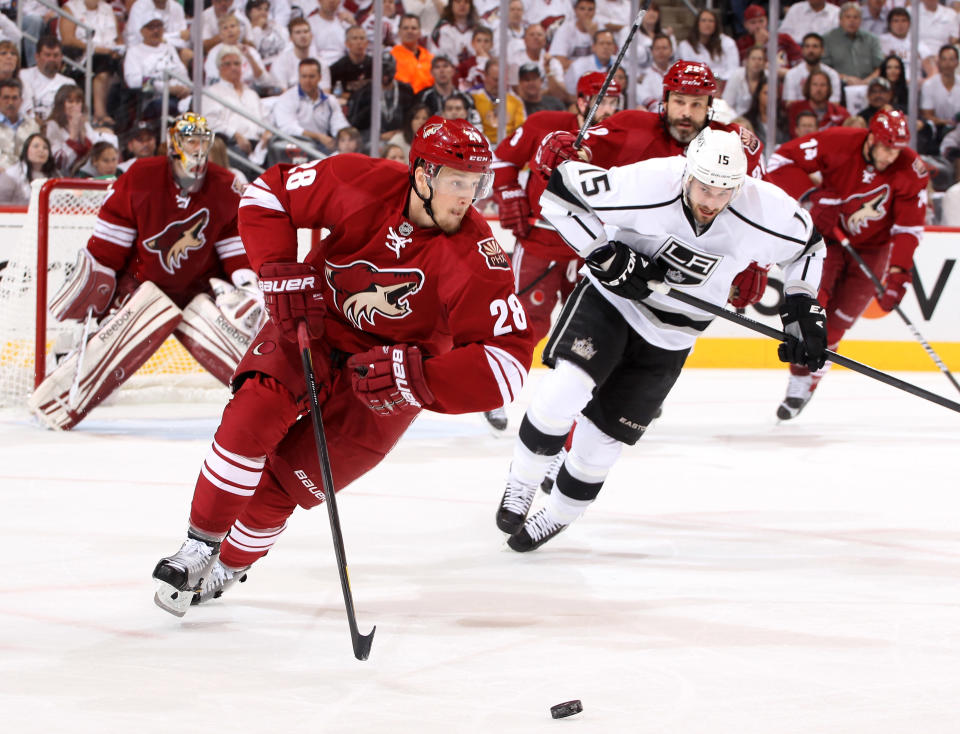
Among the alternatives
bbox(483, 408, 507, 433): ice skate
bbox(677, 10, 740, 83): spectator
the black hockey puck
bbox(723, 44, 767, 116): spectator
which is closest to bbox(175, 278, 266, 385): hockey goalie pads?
bbox(483, 408, 507, 433): ice skate

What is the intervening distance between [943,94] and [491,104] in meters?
2.92

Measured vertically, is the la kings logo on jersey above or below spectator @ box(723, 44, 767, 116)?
above

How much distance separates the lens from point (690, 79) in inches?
157

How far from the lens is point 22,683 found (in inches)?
83.4

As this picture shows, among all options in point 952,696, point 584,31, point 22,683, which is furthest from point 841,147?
point 22,683

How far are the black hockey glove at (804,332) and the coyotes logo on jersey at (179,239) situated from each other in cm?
270

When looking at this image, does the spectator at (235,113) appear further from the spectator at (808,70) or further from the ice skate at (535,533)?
the ice skate at (535,533)

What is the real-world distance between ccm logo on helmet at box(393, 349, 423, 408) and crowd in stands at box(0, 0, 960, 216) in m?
4.69

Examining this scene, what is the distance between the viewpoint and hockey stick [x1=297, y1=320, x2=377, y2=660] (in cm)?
230

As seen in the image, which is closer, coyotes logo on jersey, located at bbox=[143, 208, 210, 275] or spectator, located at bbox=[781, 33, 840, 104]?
coyotes logo on jersey, located at bbox=[143, 208, 210, 275]

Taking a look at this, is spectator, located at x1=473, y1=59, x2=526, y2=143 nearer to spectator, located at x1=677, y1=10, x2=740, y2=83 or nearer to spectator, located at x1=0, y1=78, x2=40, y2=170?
spectator, located at x1=677, y1=10, x2=740, y2=83

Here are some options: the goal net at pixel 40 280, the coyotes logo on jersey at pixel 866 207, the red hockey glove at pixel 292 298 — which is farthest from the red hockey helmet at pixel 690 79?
the goal net at pixel 40 280

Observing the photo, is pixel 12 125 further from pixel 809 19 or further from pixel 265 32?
pixel 809 19

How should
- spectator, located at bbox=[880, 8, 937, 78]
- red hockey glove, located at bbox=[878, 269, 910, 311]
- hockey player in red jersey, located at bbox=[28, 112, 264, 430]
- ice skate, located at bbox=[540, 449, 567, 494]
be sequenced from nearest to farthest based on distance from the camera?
1. ice skate, located at bbox=[540, 449, 567, 494]
2. hockey player in red jersey, located at bbox=[28, 112, 264, 430]
3. red hockey glove, located at bbox=[878, 269, 910, 311]
4. spectator, located at bbox=[880, 8, 937, 78]
